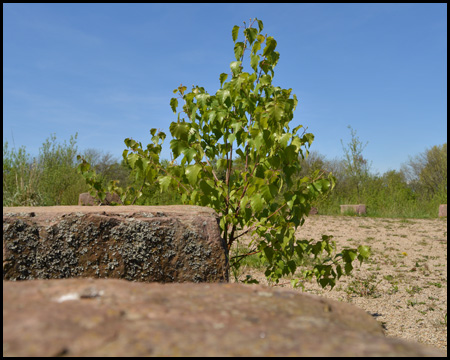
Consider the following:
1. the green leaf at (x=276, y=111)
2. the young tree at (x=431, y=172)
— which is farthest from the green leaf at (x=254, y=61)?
the young tree at (x=431, y=172)

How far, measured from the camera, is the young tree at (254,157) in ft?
8.04

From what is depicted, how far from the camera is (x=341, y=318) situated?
1.03 meters

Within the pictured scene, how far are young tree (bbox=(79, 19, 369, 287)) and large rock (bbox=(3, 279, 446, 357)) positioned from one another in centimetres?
141

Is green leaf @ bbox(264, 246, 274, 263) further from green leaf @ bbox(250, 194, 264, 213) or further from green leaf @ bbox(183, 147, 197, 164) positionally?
green leaf @ bbox(183, 147, 197, 164)

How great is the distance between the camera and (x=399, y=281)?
4.77 m

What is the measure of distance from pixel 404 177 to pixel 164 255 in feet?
99.2

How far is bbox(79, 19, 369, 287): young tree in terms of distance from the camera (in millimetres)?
2451

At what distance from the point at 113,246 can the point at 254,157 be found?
122 cm

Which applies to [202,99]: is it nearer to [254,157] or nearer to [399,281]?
[254,157]

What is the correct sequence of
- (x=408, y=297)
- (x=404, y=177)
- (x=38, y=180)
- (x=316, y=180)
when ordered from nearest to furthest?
1. (x=316, y=180)
2. (x=408, y=297)
3. (x=38, y=180)
4. (x=404, y=177)

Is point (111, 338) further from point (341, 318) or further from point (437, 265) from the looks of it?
point (437, 265)

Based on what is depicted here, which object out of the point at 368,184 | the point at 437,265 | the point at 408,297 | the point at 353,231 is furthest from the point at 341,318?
the point at 368,184

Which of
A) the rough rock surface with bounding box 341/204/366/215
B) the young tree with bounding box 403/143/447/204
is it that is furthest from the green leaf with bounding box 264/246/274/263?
the young tree with bounding box 403/143/447/204

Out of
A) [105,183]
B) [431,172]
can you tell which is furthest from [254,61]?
[431,172]
